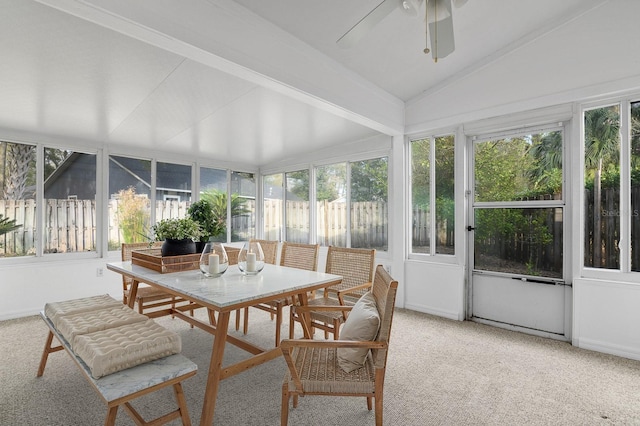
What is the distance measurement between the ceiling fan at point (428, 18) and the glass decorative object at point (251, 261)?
5.31 ft

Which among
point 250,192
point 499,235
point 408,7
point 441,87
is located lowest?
point 499,235

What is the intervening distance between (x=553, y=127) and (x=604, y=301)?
1.74 m

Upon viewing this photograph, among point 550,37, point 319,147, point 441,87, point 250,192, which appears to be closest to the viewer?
point 550,37

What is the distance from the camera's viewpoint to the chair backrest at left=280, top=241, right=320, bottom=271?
3281 millimetres

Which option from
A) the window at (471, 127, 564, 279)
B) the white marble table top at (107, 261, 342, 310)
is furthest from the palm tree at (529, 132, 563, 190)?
the white marble table top at (107, 261, 342, 310)

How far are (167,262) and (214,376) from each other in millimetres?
1050

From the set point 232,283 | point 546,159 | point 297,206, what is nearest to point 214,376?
point 232,283

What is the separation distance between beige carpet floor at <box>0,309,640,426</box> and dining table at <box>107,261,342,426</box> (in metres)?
0.29

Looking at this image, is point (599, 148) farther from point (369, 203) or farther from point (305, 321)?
point (305, 321)

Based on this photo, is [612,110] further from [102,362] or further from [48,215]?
[48,215]

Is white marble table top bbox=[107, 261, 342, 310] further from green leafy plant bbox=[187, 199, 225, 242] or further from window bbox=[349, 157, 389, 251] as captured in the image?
window bbox=[349, 157, 389, 251]

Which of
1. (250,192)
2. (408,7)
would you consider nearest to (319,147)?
(250,192)

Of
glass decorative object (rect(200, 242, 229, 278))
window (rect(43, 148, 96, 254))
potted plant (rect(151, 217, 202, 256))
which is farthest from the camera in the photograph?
window (rect(43, 148, 96, 254))

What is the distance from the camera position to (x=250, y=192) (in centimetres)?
656
